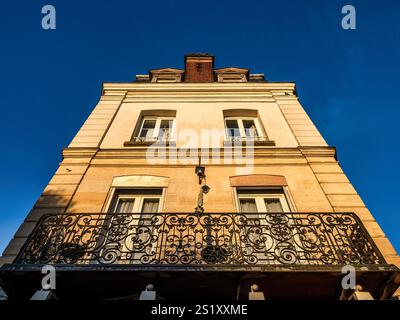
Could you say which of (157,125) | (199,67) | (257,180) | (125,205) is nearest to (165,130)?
(157,125)

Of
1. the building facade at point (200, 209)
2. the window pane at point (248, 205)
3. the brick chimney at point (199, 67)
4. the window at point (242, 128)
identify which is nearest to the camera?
the building facade at point (200, 209)

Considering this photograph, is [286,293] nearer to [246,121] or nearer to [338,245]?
[338,245]

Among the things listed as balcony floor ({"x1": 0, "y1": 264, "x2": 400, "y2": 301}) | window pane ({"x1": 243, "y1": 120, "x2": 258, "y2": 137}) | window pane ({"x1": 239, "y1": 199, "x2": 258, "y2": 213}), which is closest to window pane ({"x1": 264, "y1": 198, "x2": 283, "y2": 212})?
window pane ({"x1": 239, "y1": 199, "x2": 258, "y2": 213})

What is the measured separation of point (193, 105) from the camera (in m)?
10.7

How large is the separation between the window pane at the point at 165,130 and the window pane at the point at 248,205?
12.0 feet

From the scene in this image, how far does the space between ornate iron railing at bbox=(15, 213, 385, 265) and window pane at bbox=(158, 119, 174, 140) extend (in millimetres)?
4107

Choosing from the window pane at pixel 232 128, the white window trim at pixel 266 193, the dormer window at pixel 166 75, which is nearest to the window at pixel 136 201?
the white window trim at pixel 266 193

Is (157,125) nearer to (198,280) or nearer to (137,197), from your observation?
(137,197)

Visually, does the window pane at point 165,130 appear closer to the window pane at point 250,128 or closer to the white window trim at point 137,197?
the white window trim at point 137,197

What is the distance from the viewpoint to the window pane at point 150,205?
6657 millimetres

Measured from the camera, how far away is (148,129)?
33.0 ft

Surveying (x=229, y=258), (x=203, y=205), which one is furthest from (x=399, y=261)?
(x=203, y=205)

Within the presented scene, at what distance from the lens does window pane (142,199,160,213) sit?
21.8 feet

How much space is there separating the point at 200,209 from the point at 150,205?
148cm
